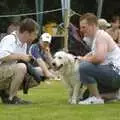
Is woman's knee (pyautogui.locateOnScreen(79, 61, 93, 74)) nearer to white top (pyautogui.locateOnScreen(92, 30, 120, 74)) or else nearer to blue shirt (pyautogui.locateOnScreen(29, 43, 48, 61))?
white top (pyautogui.locateOnScreen(92, 30, 120, 74))

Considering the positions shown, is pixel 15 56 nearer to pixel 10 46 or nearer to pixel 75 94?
pixel 10 46

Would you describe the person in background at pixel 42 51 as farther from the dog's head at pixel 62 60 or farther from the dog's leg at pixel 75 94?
the dog's leg at pixel 75 94

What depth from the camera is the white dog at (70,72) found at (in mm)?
7938

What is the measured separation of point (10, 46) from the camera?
7.43m

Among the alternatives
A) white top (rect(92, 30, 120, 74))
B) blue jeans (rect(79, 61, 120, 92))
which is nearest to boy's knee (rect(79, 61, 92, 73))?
blue jeans (rect(79, 61, 120, 92))

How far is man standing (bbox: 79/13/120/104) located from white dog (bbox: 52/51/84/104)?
0.70 ft

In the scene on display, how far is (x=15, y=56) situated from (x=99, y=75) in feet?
3.77

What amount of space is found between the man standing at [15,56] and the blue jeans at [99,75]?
2.44 ft

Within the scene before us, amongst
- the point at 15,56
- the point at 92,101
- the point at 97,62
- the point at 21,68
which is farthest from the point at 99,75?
the point at 15,56

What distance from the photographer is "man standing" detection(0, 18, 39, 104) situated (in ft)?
24.3

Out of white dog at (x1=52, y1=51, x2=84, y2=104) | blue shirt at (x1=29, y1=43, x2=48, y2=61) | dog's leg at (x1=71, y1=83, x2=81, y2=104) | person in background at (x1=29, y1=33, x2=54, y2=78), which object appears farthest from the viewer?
blue shirt at (x1=29, y1=43, x2=48, y2=61)

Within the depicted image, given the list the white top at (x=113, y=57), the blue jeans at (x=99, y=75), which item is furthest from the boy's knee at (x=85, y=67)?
the white top at (x=113, y=57)

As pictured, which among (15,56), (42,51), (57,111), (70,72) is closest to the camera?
(57,111)

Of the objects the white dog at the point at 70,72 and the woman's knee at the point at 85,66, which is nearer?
the woman's knee at the point at 85,66
